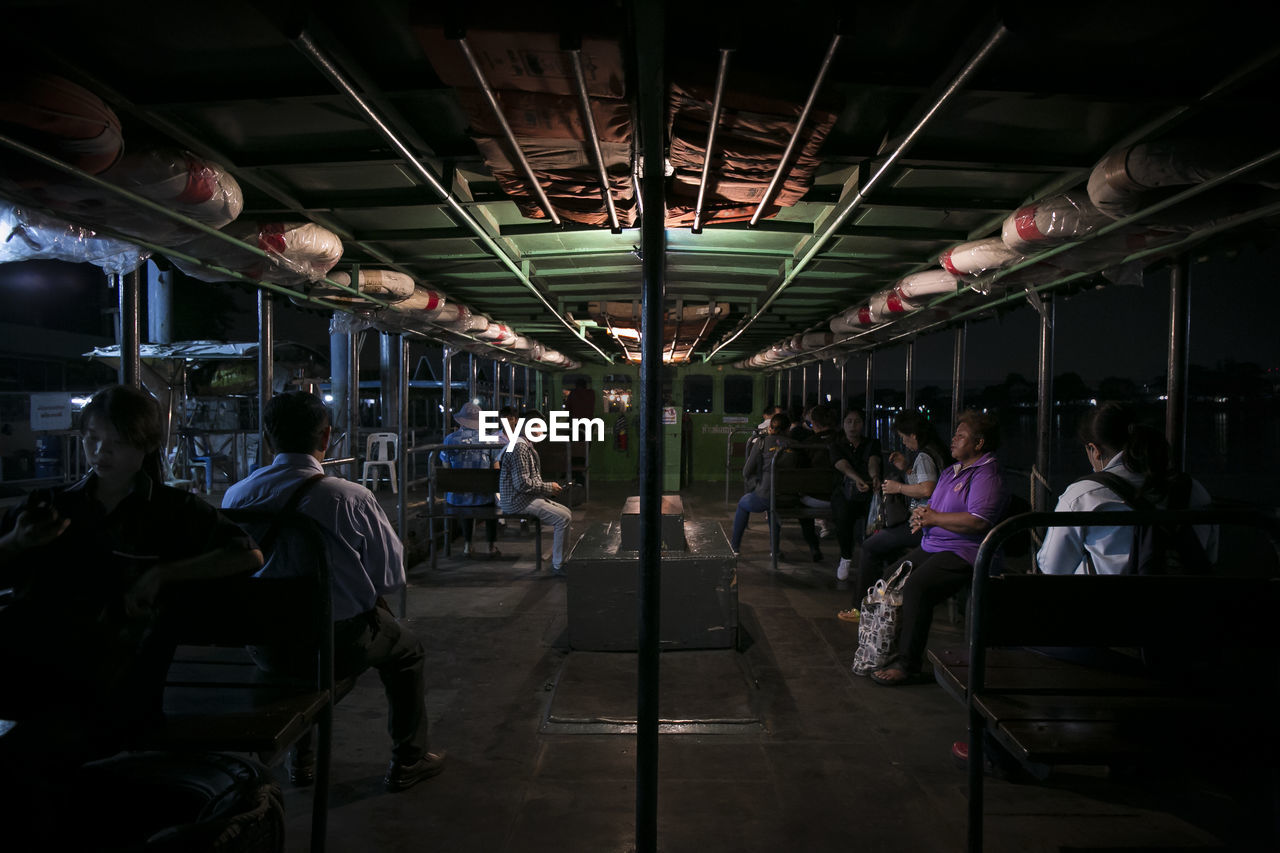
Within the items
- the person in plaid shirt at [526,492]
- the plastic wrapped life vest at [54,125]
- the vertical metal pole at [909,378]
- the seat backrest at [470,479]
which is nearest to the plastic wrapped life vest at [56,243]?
the plastic wrapped life vest at [54,125]

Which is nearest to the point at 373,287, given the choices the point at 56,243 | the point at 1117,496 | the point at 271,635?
the point at 56,243

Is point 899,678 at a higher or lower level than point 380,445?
lower

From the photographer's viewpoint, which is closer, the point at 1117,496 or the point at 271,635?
the point at 271,635

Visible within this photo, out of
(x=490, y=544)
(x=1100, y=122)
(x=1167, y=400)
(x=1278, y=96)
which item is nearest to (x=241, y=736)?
(x=1100, y=122)

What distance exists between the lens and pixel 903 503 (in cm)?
560

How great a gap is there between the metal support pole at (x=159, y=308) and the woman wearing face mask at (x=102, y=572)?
13.6 m

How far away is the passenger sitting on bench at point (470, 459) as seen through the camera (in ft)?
24.6

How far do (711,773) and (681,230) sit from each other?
357 centimetres

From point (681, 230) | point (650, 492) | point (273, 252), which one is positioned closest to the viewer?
point (650, 492)

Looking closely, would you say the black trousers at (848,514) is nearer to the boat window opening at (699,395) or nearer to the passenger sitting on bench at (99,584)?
the passenger sitting on bench at (99,584)

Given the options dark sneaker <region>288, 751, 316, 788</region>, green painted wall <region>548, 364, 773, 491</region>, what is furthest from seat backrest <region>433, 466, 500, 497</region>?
green painted wall <region>548, 364, 773, 491</region>

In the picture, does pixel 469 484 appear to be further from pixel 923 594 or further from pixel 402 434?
pixel 923 594

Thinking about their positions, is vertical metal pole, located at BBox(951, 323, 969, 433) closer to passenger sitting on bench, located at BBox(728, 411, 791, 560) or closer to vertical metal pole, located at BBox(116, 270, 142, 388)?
passenger sitting on bench, located at BBox(728, 411, 791, 560)

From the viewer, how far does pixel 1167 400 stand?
4.16 metres
